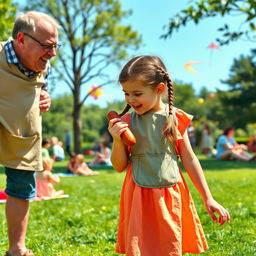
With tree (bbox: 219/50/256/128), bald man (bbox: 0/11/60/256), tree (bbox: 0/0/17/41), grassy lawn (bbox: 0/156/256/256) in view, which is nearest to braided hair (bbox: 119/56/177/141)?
bald man (bbox: 0/11/60/256)

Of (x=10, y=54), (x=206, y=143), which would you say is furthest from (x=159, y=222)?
(x=206, y=143)

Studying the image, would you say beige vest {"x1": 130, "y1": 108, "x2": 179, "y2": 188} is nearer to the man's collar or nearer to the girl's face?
the girl's face

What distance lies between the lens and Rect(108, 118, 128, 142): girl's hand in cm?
247

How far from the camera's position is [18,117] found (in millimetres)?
2953

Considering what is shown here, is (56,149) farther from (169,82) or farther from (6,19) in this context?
(169,82)

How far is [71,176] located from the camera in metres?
12.3

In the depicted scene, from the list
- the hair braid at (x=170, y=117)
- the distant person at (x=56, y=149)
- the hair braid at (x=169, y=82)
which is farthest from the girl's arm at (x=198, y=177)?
the distant person at (x=56, y=149)

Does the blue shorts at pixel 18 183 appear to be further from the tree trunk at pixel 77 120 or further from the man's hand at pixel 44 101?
the tree trunk at pixel 77 120

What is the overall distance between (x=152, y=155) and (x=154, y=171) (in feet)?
0.31

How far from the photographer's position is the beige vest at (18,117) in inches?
115

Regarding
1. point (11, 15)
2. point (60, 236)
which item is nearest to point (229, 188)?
point (60, 236)

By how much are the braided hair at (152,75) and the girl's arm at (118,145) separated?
24cm

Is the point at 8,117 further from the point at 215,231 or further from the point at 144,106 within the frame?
the point at 215,231

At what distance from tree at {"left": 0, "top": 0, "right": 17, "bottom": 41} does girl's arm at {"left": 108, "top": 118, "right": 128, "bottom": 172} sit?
11.1 metres
